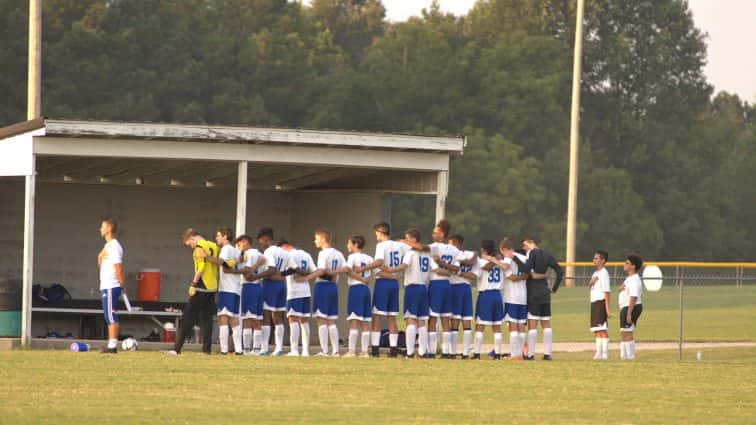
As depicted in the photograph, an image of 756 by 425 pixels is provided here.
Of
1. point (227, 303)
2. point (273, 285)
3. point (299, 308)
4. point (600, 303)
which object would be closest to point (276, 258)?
point (273, 285)

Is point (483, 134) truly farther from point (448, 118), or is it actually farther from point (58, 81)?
point (58, 81)

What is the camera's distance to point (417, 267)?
2030cm

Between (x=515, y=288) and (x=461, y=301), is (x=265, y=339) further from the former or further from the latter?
(x=515, y=288)

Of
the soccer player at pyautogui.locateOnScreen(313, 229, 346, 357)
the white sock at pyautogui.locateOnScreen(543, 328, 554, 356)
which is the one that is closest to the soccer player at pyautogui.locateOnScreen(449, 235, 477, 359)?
the white sock at pyautogui.locateOnScreen(543, 328, 554, 356)

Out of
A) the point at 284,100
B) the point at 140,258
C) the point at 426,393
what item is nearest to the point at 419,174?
the point at 140,258

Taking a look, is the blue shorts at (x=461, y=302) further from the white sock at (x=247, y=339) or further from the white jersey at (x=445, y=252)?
the white sock at (x=247, y=339)

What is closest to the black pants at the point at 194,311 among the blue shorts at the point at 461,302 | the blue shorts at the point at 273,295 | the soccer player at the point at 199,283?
the soccer player at the point at 199,283

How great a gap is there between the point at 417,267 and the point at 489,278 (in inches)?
45.8

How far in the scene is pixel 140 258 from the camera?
26.0m

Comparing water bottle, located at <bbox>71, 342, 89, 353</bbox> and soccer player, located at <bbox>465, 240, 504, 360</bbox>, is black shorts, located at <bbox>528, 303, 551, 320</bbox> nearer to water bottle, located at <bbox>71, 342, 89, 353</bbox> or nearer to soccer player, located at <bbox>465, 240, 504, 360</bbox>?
soccer player, located at <bbox>465, 240, 504, 360</bbox>

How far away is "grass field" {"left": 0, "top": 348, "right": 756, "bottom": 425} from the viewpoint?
43.5 feet

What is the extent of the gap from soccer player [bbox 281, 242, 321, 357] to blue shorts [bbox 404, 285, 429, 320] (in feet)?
4.30

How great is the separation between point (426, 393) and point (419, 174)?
872 cm

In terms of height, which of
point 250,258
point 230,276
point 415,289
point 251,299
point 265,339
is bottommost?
point 265,339
